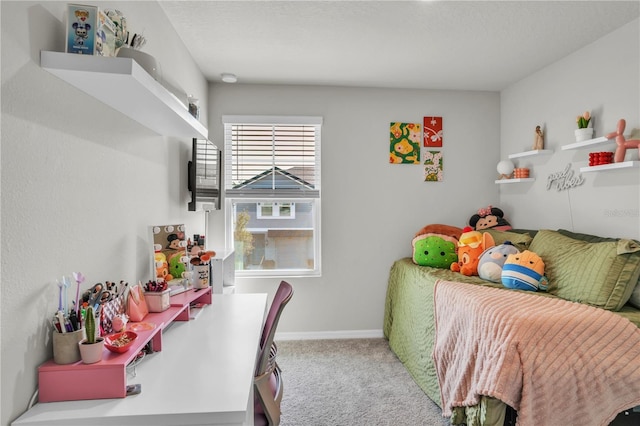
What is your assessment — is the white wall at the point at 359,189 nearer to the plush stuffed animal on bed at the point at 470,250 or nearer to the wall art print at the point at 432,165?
the wall art print at the point at 432,165

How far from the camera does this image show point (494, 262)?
8.38 feet

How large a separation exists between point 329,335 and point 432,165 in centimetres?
195

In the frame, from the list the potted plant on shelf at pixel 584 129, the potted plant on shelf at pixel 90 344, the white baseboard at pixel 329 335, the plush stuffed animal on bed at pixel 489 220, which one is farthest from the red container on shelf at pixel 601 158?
the potted plant on shelf at pixel 90 344

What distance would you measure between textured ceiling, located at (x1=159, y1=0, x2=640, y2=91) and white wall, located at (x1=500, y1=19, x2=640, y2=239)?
0.33ft

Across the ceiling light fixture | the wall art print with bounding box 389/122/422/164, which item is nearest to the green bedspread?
the wall art print with bounding box 389/122/422/164

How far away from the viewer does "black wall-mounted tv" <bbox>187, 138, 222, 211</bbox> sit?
2429 millimetres

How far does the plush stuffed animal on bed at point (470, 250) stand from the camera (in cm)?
277

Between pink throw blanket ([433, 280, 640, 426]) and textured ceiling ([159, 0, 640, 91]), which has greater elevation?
textured ceiling ([159, 0, 640, 91])

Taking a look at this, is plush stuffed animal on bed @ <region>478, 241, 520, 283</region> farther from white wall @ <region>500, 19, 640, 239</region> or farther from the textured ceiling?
the textured ceiling

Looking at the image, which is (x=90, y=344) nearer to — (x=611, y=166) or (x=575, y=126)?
(x=611, y=166)

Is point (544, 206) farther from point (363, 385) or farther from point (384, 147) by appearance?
point (363, 385)

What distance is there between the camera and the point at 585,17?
2.18m

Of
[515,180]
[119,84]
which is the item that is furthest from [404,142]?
[119,84]

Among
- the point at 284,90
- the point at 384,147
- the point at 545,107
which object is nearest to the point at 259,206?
the point at 284,90
